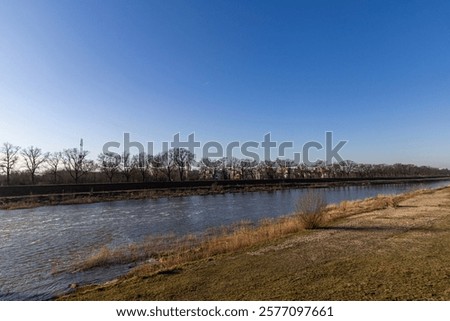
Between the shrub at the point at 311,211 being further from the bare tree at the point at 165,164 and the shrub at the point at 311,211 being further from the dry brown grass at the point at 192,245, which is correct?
the bare tree at the point at 165,164

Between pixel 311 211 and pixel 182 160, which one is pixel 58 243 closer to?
pixel 311 211

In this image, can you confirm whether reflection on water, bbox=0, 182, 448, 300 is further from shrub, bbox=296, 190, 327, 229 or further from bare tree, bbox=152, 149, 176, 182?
bare tree, bbox=152, 149, 176, 182

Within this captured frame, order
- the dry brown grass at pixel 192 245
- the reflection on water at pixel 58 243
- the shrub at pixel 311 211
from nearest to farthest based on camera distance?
the reflection on water at pixel 58 243
the dry brown grass at pixel 192 245
the shrub at pixel 311 211

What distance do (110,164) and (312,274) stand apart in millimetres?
88869

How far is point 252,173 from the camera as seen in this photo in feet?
395

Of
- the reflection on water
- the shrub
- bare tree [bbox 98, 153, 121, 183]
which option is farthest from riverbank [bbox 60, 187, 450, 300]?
bare tree [bbox 98, 153, 121, 183]

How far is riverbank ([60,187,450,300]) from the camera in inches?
245

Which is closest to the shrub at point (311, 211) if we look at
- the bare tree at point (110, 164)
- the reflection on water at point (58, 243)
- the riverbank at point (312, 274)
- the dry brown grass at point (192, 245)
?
the dry brown grass at point (192, 245)

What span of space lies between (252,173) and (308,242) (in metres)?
109

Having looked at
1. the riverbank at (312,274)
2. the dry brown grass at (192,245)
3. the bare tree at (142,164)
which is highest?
the bare tree at (142,164)

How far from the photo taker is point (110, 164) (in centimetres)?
8819

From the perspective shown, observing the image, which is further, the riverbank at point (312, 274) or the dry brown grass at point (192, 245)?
the dry brown grass at point (192, 245)

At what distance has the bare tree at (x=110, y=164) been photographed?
286 feet

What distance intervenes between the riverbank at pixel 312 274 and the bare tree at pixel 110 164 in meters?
82.7
